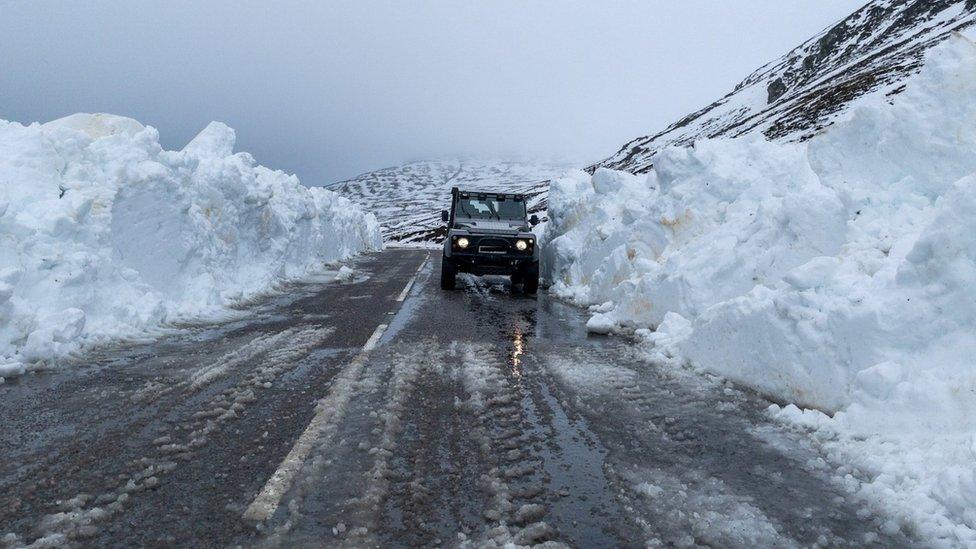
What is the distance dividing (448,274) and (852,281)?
33.1 feet

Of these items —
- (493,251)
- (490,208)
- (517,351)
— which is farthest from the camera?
(490,208)

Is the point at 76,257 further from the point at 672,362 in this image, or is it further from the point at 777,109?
the point at 777,109

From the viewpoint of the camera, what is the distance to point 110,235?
9.62 m

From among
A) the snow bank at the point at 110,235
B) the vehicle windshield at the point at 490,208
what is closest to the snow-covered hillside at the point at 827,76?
the vehicle windshield at the point at 490,208

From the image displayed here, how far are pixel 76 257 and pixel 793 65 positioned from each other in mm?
138247

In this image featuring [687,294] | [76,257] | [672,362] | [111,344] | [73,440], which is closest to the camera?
[73,440]

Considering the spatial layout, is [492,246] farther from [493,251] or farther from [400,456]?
[400,456]

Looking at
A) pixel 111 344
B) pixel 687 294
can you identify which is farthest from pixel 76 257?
pixel 687 294

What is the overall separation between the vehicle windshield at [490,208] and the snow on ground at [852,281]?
4024mm

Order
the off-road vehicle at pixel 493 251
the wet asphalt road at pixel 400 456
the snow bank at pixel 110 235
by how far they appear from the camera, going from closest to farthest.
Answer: the wet asphalt road at pixel 400 456 < the snow bank at pixel 110 235 < the off-road vehicle at pixel 493 251

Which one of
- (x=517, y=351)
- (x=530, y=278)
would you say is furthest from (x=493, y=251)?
(x=517, y=351)

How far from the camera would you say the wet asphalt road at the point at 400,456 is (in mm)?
3162

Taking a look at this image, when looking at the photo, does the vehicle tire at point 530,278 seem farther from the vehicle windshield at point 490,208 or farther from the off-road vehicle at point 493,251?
the vehicle windshield at point 490,208

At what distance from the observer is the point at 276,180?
21.3 meters
